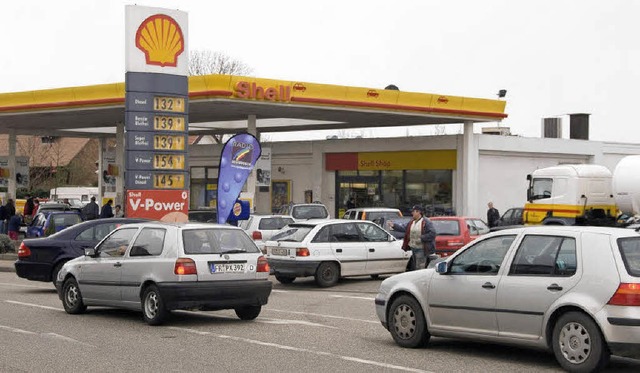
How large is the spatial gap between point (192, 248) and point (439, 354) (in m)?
4.36

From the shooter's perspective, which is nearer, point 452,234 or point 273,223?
point 452,234

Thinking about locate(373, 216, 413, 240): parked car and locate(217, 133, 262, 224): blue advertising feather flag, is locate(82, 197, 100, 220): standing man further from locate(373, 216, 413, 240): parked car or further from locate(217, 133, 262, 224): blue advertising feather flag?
locate(373, 216, 413, 240): parked car

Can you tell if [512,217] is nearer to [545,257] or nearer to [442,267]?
[442,267]

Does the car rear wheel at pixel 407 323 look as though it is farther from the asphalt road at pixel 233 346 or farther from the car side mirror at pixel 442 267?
the car side mirror at pixel 442 267

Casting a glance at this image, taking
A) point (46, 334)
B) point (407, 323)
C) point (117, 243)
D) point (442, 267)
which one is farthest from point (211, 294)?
point (442, 267)

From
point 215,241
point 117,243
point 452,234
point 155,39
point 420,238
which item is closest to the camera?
point 215,241

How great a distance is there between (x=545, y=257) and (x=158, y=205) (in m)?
19.5

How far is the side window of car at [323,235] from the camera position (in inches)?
861

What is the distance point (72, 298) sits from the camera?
1630 centimetres

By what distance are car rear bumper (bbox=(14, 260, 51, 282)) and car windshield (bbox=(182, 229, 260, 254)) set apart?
21.3 feet

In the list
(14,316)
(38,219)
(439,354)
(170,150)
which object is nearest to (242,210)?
(170,150)

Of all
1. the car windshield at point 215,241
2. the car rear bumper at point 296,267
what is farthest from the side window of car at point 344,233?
the car windshield at point 215,241

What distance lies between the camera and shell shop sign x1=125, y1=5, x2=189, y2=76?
1095 inches

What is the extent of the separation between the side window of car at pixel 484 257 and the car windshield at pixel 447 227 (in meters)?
13.0
